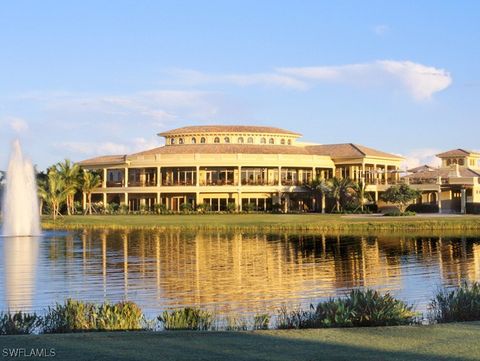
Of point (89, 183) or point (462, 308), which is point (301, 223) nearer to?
point (89, 183)

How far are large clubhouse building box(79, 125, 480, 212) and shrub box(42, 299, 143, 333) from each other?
76537 millimetres

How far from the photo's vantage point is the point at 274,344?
514 inches

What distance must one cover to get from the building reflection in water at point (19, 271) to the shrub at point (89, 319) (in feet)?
23.8

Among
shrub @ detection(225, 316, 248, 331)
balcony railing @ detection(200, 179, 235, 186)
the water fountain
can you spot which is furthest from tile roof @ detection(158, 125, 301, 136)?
shrub @ detection(225, 316, 248, 331)

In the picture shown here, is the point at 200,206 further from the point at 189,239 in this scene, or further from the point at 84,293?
the point at 84,293

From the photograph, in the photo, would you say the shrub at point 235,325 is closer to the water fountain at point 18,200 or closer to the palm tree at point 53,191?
the water fountain at point 18,200

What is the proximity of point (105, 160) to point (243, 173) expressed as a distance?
19171mm

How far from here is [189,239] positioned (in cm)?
5756

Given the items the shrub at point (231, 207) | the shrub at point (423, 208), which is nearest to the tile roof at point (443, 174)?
the shrub at point (423, 208)

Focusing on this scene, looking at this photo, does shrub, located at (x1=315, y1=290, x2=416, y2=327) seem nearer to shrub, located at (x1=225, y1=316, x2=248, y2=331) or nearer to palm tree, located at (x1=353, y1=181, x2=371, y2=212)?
shrub, located at (x1=225, y1=316, x2=248, y2=331)

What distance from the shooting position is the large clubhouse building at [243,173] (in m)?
93.8

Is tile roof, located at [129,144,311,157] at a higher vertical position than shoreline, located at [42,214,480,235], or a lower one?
higher

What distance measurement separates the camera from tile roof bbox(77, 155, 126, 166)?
327ft

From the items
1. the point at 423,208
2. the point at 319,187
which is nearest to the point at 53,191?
the point at 319,187
